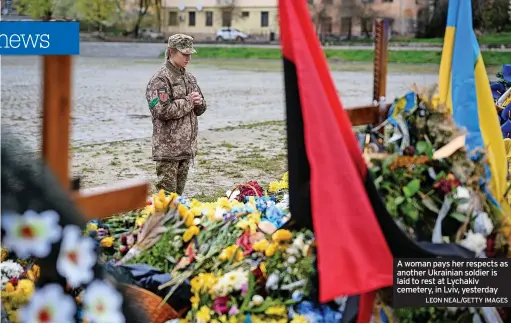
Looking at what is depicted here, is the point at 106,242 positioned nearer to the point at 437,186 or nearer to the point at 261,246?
the point at 261,246

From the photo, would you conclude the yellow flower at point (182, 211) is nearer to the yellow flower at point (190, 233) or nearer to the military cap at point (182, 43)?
the yellow flower at point (190, 233)

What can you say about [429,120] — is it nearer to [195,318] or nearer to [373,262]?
[373,262]

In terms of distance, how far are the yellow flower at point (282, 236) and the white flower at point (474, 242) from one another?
0.70m

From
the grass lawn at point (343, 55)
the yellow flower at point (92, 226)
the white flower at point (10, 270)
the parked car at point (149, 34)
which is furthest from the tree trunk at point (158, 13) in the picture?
the white flower at point (10, 270)

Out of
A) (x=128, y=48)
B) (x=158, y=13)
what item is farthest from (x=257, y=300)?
(x=158, y=13)

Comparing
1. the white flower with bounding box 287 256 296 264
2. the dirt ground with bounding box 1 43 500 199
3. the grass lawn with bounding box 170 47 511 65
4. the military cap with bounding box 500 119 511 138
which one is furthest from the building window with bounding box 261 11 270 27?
the white flower with bounding box 287 256 296 264

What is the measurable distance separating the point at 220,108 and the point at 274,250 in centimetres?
1129

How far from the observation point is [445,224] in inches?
128

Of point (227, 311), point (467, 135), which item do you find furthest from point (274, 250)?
point (467, 135)

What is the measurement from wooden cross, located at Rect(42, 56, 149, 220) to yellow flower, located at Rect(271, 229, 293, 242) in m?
0.85

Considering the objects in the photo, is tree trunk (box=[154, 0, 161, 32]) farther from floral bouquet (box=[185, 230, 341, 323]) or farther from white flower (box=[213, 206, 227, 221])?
floral bouquet (box=[185, 230, 341, 323])

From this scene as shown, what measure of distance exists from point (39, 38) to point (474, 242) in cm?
184

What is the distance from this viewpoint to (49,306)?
2773mm

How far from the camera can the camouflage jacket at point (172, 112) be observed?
5.71 meters
